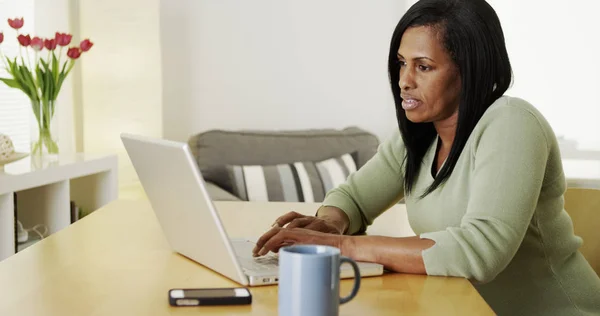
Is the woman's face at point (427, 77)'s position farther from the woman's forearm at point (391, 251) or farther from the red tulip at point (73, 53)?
the red tulip at point (73, 53)

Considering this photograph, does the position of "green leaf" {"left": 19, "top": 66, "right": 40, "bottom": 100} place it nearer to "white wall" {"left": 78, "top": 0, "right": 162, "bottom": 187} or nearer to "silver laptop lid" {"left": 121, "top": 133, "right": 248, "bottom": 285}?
"white wall" {"left": 78, "top": 0, "right": 162, "bottom": 187}

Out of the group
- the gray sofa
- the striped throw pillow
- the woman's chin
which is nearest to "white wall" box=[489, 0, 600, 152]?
the gray sofa

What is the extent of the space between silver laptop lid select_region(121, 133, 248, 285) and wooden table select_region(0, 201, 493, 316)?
0.10 ft

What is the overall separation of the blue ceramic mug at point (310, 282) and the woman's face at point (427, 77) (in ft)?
2.19

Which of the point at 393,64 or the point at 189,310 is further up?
the point at 393,64

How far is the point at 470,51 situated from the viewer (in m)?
1.48

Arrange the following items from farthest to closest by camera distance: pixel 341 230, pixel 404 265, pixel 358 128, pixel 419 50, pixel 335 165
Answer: pixel 358 128, pixel 335 165, pixel 341 230, pixel 419 50, pixel 404 265

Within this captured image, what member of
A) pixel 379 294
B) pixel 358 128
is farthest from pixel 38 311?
pixel 358 128

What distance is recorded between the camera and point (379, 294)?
115cm

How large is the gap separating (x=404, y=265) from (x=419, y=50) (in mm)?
453

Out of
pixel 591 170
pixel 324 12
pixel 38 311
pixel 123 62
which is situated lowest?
pixel 591 170

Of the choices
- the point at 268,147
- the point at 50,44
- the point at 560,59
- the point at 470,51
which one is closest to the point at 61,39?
the point at 50,44

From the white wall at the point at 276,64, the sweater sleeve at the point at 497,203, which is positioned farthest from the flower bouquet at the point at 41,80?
the sweater sleeve at the point at 497,203

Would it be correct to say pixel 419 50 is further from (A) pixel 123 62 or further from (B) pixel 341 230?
(A) pixel 123 62
